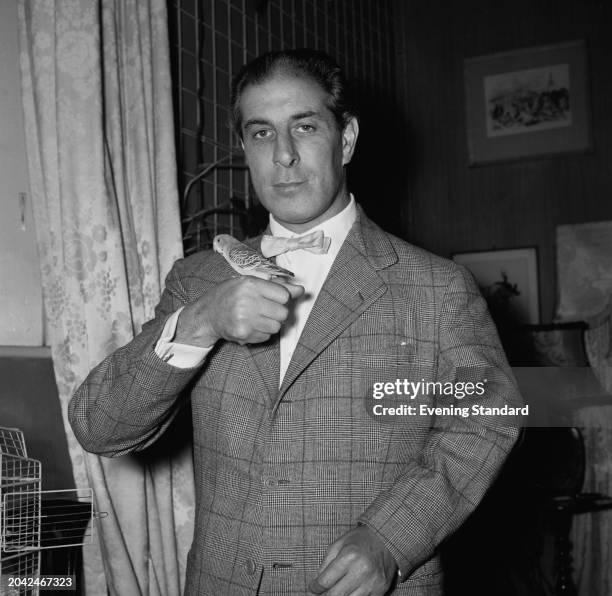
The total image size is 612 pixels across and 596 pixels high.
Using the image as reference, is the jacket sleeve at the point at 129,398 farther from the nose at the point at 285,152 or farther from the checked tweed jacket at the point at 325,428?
the nose at the point at 285,152

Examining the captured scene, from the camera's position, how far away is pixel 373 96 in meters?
3.60

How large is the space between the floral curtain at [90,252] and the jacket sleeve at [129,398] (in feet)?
1.56

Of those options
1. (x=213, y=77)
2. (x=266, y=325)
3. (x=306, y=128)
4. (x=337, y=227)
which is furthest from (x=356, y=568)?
(x=213, y=77)

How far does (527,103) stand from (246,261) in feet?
9.25

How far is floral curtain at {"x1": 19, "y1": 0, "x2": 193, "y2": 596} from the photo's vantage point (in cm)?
158

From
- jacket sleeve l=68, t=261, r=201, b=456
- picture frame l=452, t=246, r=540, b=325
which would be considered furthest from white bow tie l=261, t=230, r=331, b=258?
picture frame l=452, t=246, r=540, b=325

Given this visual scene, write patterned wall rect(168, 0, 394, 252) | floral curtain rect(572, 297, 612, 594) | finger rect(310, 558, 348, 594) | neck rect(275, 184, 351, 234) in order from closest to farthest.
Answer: finger rect(310, 558, 348, 594) → neck rect(275, 184, 351, 234) → patterned wall rect(168, 0, 394, 252) → floral curtain rect(572, 297, 612, 594)

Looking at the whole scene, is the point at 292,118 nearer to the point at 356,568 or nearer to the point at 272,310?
the point at 272,310

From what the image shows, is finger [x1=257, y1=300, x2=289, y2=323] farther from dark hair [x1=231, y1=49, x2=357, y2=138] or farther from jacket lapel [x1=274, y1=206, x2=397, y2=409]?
dark hair [x1=231, y1=49, x2=357, y2=138]

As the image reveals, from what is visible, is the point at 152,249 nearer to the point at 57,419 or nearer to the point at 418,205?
the point at 57,419

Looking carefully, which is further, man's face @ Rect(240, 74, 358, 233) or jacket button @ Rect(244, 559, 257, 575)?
man's face @ Rect(240, 74, 358, 233)

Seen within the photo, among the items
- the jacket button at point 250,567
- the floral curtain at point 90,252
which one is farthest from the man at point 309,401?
the floral curtain at point 90,252

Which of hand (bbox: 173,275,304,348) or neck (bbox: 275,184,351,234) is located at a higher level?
neck (bbox: 275,184,351,234)

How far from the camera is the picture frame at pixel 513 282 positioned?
3426mm
